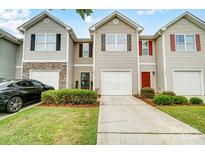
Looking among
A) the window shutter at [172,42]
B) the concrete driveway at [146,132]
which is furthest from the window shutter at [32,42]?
the window shutter at [172,42]

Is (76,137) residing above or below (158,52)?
below

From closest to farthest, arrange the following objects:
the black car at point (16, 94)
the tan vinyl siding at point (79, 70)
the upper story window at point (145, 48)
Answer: the black car at point (16, 94), the upper story window at point (145, 48), the tan vinyl siding at point (79, 70)

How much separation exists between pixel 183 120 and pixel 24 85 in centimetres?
748

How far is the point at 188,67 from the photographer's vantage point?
45.5 feet

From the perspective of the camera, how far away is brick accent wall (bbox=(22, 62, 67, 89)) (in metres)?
13.5

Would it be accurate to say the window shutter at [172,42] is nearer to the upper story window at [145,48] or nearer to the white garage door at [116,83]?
the upper story window at [145,48]

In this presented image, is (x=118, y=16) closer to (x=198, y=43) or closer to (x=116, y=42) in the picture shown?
(x=116, y=42)

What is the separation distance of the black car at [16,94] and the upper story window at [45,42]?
5319 mm

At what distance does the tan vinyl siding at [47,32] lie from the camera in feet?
44.8

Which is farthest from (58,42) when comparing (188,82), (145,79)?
(188,82)

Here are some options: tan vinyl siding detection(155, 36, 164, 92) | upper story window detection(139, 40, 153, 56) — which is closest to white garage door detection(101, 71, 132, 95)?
tan vinyl siding detection(155, 36, 164, 92)
